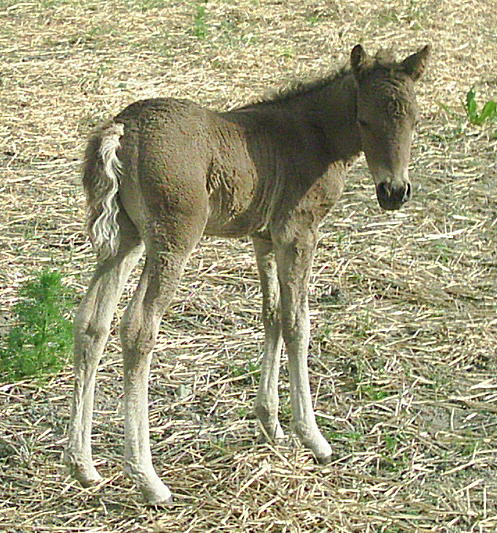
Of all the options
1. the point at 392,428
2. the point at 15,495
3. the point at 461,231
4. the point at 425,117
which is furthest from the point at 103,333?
the point at 425,117

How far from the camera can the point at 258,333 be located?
19.4 feet

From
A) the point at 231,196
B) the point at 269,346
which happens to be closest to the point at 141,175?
the point at 231,196

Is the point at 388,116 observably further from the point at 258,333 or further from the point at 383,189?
the point at 258,333

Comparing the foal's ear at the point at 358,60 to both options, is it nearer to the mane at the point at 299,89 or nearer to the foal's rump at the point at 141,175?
the mane at the point at 299,89

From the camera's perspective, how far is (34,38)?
10758 mm

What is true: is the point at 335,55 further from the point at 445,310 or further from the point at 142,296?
the point at 142,296

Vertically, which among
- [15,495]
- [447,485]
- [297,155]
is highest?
[297,155]

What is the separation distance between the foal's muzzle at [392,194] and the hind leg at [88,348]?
1094mm

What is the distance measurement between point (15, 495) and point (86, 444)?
0.37m

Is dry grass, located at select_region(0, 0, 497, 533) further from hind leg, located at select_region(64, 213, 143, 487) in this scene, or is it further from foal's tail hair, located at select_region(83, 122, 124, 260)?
foal's tail hair, located at select_region(83, 122, 124, 260)

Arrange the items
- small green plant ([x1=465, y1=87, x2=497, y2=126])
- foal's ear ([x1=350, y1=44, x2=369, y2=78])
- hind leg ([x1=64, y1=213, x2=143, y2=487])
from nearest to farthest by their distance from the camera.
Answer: hind leg ([x1=64, y1=213, x2=143, y2=487]) → foal's ear ([x1=350, y1=44, x2=369, y2=78]) → small green plant ([x1=465, y1=87, x2=497, y2=126])

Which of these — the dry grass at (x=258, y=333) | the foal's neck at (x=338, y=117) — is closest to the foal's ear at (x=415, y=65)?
the foal's neck at (x=338, y=117)

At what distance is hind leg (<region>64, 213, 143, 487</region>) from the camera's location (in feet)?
14.2

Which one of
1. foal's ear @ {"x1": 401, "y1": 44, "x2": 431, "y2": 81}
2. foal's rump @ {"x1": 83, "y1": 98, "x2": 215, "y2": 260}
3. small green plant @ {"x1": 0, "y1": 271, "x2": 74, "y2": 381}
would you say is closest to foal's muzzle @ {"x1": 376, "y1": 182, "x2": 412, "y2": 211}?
foal's ear @ {"x1": 401, "y1": 44, "x2": 431, "y2": 81}
